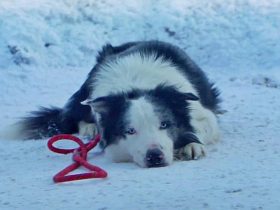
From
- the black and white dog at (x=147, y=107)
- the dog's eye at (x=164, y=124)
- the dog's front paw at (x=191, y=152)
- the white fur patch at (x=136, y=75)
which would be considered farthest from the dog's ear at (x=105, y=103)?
the dog's front paw at (x=191, y=152)

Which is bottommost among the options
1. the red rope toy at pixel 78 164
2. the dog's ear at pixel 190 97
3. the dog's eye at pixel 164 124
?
the red rope toy at pixel 78 164

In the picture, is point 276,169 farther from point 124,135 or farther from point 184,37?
point 184,37

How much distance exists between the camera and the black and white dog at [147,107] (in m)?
5.43

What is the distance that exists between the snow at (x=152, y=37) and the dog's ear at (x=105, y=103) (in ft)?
1.23

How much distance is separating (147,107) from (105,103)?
393mm

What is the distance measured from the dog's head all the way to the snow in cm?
11

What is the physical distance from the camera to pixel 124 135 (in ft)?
18.2

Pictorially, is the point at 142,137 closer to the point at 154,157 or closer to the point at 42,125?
the point at 154,157

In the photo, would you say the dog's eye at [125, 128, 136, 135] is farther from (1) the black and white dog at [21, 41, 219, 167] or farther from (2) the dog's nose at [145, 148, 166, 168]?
(2) the dog's nose at [145, 148, 166, 168]

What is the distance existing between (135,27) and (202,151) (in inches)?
224

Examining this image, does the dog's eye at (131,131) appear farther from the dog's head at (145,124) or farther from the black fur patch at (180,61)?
the black fur patch at (180,61)

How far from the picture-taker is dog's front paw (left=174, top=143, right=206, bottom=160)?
5.59 metres

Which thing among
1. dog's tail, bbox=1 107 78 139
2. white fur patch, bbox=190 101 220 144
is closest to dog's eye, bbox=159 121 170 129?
white fur patch, bbox=190 101 220 144

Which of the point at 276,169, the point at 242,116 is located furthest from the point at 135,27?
the point at 276,169
